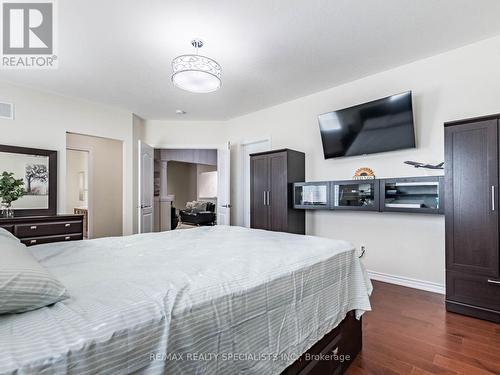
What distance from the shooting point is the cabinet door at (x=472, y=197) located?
2.32 metres

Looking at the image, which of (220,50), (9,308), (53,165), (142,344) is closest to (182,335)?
(142,344)

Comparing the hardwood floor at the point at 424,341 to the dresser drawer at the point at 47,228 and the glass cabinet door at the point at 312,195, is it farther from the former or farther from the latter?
the dresser drawer at the point at 47,228

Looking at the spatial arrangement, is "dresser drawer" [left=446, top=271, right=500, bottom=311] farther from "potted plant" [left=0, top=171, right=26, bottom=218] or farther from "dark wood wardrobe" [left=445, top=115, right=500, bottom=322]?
"potted plant" [left=0, top=171, right=26, bottom=218]

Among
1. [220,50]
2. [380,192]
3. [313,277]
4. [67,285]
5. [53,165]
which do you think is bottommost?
[313,277]

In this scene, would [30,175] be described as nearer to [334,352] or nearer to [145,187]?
[145,187]

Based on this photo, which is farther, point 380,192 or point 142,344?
point 380,192

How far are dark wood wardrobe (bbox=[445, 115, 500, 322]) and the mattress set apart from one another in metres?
1.34

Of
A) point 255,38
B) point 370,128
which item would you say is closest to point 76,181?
point 255,38

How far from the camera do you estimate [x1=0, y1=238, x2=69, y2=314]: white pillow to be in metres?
0.69

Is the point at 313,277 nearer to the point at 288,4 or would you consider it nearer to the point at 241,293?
the point at 241,293

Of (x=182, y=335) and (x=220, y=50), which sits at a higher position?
(x=220, y=50)

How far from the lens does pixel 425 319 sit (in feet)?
7.79

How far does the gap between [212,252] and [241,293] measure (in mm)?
553

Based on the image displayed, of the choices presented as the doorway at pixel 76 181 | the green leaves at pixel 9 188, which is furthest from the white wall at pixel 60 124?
the doorway at pixel 76 181
